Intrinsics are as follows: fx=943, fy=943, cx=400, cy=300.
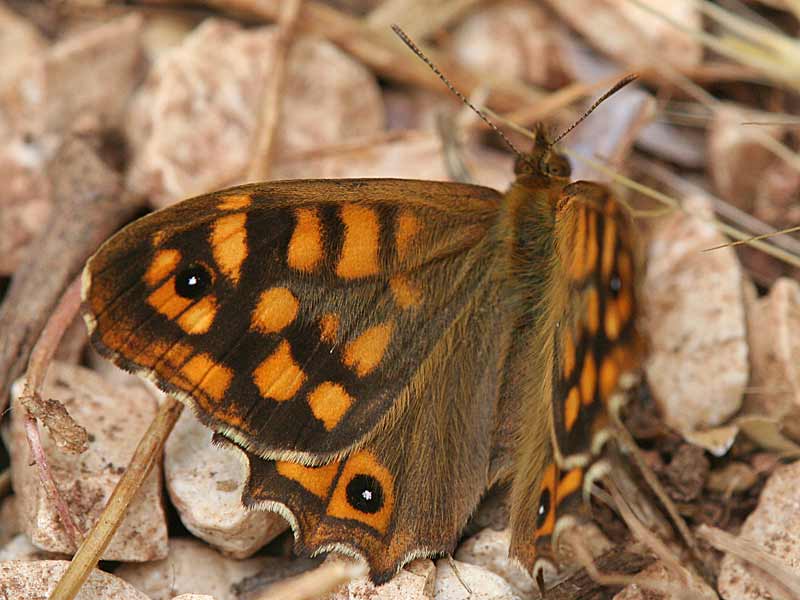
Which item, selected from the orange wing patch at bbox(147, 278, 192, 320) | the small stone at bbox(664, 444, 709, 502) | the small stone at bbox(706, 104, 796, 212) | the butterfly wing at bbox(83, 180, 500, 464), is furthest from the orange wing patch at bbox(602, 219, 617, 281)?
the small stone at bbox(706, 104, 796, 212)

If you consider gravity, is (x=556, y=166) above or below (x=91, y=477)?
above

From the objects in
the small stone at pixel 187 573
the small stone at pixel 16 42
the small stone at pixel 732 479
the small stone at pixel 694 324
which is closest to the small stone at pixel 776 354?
the small stone at pixel 694 324

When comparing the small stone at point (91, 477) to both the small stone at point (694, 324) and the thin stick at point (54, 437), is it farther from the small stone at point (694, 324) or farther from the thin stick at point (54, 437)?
the small stone at point (694, 324)

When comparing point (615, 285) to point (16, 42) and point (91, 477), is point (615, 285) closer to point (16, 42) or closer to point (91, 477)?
point (91, 477)

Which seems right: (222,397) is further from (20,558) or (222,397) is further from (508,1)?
(508,1)

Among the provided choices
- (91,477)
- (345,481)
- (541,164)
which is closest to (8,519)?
(91,477)

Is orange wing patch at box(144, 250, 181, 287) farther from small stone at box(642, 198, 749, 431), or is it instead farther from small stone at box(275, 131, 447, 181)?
small stone at box(642, 198, 749, 431)
